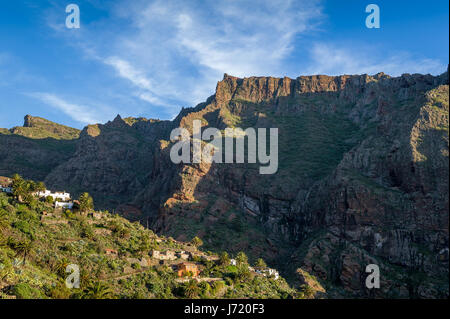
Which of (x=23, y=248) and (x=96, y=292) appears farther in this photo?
(x=23, y=248)

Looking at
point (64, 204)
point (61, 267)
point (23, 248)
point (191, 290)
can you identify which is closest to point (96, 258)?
point (61, 267)

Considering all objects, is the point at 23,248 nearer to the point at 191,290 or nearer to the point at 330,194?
the point at 191,290

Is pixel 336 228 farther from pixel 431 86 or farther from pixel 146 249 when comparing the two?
pixel 431 86

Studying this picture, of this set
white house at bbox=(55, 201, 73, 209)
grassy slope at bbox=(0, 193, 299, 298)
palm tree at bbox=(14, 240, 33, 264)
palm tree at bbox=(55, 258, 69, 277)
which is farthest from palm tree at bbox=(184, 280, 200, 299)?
white house at bbox=(55, 201, 73, 209)

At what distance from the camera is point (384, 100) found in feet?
549

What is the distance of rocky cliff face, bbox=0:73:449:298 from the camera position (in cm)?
10756

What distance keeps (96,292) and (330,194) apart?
88.8m

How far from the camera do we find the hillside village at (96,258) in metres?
60.8

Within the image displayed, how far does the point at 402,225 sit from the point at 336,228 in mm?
18394

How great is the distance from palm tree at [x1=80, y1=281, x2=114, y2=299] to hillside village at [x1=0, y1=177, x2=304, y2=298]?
1067mm

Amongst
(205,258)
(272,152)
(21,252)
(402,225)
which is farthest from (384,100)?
(21,252)

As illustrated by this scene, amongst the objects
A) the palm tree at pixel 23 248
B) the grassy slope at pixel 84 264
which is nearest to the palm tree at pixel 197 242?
the grassy slope at pixel 84 264

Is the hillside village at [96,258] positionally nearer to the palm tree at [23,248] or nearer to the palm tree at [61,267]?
the palm tree at [61,267]

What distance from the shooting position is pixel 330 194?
129 meters
